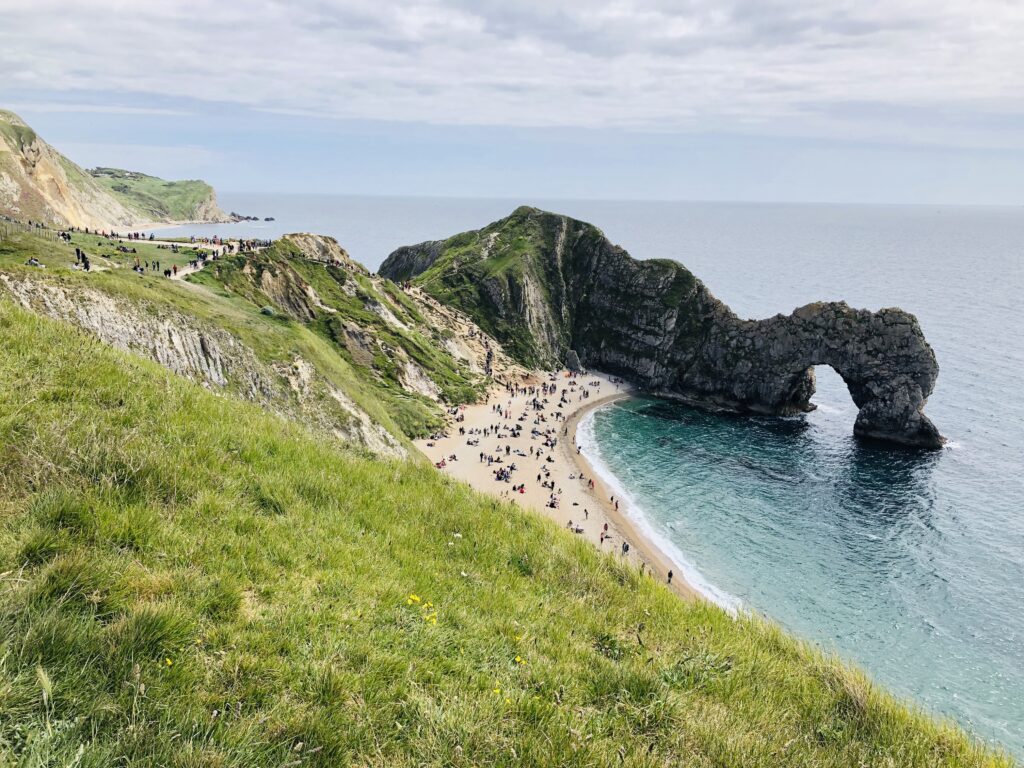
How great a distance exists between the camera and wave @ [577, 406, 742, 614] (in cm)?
4112

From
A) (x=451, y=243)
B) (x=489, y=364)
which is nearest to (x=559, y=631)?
(x=489, y=364)

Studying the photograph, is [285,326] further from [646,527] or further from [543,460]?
[646,527]

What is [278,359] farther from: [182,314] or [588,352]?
[588,352]

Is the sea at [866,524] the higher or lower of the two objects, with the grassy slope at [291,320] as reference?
lower

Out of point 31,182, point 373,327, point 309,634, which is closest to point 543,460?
point 373,327

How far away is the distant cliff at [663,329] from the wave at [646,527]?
2816cm

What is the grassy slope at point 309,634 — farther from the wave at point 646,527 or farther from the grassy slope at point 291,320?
the grassy slope at point 291,320

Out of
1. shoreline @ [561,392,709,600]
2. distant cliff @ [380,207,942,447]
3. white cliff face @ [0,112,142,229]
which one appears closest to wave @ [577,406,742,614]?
shoreline @ [561,392,709,600]

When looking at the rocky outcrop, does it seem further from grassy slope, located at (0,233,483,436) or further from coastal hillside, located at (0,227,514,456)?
grassy slope, located at (0,233,483,436)

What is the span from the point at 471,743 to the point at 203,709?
2.21m

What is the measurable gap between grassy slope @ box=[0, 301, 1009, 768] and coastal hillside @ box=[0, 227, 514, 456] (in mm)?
7105

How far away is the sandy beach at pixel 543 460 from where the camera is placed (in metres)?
49.9

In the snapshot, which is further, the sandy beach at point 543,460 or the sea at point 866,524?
the sandy beach at point 543,460

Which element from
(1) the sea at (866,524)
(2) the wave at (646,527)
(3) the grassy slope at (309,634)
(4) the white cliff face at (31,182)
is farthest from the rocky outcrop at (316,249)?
(3) the grassy slope at (309,634)
